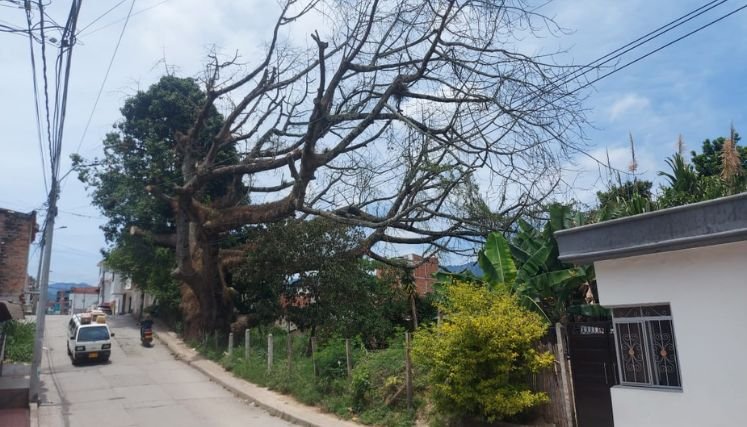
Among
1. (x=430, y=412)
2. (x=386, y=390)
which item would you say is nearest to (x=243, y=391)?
(x=386, y=390)

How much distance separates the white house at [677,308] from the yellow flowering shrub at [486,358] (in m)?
1.66

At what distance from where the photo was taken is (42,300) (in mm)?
15469

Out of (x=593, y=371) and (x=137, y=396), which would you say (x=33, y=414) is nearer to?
(x=137, y=396)

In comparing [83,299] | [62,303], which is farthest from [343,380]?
[62,303]

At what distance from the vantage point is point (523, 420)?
9422 millimetres

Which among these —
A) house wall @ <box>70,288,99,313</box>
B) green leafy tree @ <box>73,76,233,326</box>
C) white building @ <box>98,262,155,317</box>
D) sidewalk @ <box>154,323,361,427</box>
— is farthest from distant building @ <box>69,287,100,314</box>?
sidewalk @ <box>154,323,361,427</box>

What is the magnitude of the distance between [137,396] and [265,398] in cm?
399

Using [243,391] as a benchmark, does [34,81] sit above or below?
above

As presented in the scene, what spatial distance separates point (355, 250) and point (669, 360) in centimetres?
1456

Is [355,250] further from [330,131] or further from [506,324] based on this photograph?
[506,324]

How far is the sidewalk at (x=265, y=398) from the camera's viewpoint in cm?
1204

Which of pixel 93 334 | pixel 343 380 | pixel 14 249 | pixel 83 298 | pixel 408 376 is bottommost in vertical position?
pixel 343 380

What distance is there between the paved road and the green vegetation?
0.84 meters

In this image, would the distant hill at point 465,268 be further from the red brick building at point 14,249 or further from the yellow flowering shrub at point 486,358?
the red brick building at point 14,249
